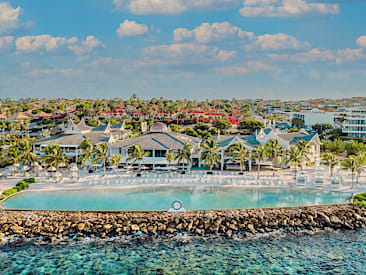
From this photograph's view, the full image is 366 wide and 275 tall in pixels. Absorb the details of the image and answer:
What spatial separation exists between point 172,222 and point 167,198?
4.62 metres

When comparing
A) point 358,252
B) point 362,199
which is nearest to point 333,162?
point 362,199

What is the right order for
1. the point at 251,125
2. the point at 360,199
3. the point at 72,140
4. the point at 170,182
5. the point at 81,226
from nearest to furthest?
the point at 81,226 → the point at 360,199 → the point at 170,182 → the point at 72,140 → the point at 251,125

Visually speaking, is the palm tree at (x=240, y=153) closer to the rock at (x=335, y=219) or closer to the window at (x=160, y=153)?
the window at (x=160, y=153)

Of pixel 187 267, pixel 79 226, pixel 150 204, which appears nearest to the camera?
pixel 187 267

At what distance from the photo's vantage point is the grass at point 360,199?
97.3 ft

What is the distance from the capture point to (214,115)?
116812 millimetres

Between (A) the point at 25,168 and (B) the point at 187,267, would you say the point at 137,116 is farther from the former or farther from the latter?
(B) the point at 187,267

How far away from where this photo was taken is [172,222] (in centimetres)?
2662

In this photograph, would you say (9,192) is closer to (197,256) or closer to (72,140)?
(72,140)

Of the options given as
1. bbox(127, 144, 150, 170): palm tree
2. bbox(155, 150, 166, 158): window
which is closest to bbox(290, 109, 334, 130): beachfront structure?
bbox(155, 150, 166, 158): window

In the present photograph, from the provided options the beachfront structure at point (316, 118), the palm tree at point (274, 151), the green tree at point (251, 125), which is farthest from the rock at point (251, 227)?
the beachfront structure at point (316, 118)

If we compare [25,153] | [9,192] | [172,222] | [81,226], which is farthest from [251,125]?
[81,226]

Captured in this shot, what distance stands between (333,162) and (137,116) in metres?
90.9

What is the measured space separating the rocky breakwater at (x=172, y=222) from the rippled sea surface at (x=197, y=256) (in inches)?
48.6
